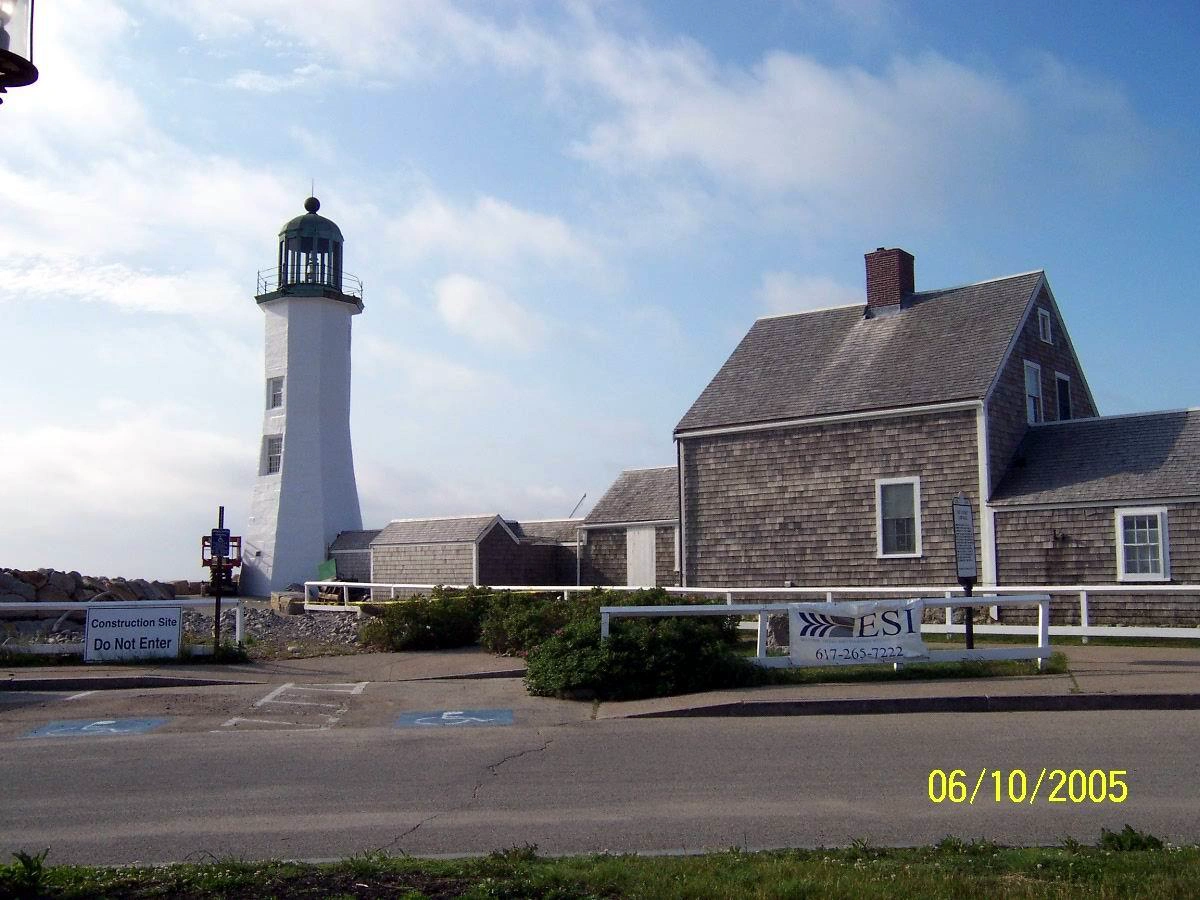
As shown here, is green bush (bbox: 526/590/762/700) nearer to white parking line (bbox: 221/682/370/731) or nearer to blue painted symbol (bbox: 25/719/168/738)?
white parking line (bbox: 221/682/370/731)

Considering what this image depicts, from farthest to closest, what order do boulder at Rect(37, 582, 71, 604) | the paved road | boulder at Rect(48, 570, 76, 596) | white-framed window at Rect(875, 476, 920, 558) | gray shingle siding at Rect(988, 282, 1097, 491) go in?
1. boulder at Rect(48, 570, 76, 596)
2. boulder at Rect(37, 582, 71, 604)
3. white-framed window at Rect(875, 476, 920, 558)
4. gray shingle siding at Rect(988, 282, 1097, 491)
5. the paved road

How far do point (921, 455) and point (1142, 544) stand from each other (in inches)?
188

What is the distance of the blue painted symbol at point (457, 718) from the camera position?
1223 cm

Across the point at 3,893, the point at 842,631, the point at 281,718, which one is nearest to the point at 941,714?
the point at 842,631

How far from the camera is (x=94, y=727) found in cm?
1220

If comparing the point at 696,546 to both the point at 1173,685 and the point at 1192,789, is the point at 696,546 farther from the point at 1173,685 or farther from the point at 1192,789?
the point at 1192,789

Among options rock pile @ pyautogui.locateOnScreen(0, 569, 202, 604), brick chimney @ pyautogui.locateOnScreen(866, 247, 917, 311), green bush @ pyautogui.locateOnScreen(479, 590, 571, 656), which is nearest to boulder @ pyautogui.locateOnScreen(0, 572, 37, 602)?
rock pile @ pyautogui.locateOnScreen(0, 569, 202, 604)

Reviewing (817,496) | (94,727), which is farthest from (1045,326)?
(94,727)

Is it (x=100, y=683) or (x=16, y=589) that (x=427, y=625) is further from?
(x=16, y=589)

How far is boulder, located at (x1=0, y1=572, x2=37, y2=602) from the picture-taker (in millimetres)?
31688

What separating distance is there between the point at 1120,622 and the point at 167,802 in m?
17.8

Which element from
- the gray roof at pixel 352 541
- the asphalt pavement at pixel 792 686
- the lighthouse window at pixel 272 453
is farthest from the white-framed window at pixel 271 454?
the asphalt pavement at pixel 792 686

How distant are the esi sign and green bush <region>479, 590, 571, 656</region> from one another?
4.88 meters
